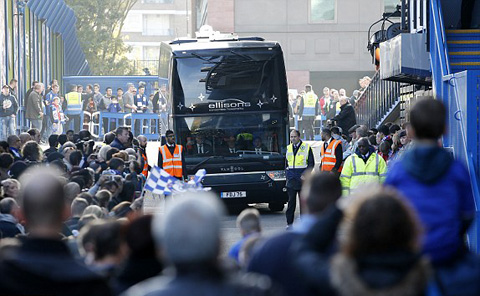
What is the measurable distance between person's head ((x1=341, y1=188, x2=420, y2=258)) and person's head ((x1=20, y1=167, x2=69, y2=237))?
1164mm

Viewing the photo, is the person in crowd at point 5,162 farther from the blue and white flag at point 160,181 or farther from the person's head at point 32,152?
the blue and white flag at point 160,181

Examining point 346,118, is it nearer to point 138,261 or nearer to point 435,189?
point 435,189

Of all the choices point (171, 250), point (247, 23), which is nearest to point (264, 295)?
point (171, 250)

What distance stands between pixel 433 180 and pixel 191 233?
2.35 metres

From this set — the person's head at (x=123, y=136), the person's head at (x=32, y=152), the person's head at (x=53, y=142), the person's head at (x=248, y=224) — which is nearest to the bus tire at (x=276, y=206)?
the person's head at (x=123, y=136)

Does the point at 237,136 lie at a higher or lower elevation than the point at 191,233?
higher

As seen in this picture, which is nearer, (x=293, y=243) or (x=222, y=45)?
(x=293, y=243)

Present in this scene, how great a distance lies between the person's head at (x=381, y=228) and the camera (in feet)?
13.7

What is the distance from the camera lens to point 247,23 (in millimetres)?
56094

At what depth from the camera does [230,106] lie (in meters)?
20.1

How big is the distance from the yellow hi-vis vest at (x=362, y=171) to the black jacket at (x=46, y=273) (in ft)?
31.9

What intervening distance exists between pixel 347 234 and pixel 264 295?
501mm

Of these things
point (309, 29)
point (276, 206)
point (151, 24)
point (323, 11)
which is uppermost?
point (151, 24)

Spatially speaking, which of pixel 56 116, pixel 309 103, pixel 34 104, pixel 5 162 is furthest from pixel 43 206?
pixel 309 103
